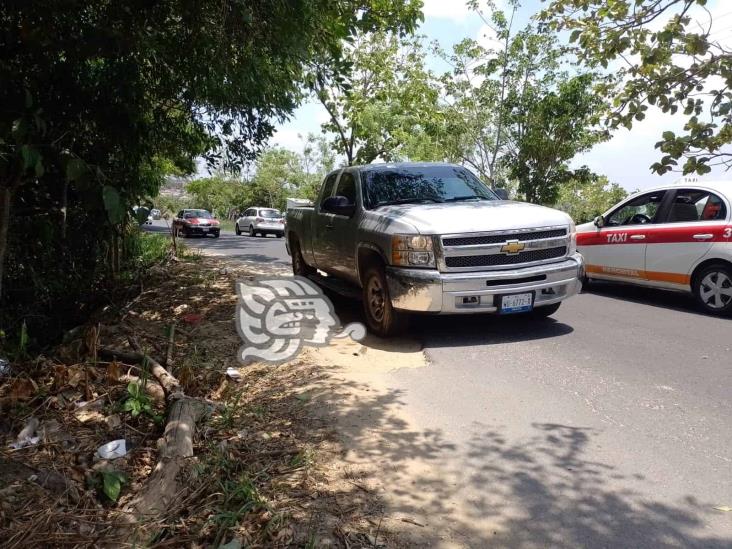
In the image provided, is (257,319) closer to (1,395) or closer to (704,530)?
(1,395)

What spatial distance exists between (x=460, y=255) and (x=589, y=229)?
4322 mm

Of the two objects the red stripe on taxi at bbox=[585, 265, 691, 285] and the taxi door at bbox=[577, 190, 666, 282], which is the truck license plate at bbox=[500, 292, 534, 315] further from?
the taxi door at bbox=[577, 190, 666, 282]

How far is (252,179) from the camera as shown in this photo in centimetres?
5909

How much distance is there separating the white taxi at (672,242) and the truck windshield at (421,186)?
2.52 metres

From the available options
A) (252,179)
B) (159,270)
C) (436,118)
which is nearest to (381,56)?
(436,118)

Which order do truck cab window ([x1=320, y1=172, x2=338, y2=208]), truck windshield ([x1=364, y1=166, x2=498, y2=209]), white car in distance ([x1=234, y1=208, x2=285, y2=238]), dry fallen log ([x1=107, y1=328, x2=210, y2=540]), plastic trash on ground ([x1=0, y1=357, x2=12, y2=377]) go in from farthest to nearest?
white car in distance ([x1=234, y1=208, x2=285, y2=238]), truck cab window ([x1=320, y1=172, x2=338, y2=208]), truck windshield ([x1=364, y1=166, x2=498, y2=209]), plastic trash on ground ([x1=0, y1=357, x2=12, y2=377]), dry fallen log ([x1=107, y1=328, x2=210, y2=540])

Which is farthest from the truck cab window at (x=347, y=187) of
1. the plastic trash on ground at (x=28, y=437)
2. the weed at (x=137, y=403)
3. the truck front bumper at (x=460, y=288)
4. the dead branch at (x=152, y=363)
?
the plastic trash on ground at (x=28, y=437)

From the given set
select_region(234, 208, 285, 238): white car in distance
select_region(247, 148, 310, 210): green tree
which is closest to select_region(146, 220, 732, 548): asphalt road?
select_region(234, 208, 285, 238): white car in distance

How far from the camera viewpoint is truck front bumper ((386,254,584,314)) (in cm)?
529

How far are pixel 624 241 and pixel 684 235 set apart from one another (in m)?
0.95

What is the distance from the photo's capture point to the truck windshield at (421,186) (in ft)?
21.4

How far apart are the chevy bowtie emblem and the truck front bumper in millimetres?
188

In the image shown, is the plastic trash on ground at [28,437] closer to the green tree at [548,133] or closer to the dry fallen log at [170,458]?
the dry fallen log at [170,458]

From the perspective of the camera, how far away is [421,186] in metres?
6.68
